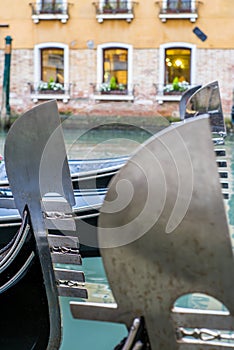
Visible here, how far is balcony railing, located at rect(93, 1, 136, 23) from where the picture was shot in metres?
6.84

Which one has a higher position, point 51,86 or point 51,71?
point 51,71

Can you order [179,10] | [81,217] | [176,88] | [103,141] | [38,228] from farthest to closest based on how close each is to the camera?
[176,88]
[179,10]
[103,141]
[81,217]
[38,228]

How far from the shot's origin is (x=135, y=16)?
22.6 feet

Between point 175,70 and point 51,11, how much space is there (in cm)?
144

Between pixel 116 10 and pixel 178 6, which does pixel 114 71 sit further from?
pixel 178 6

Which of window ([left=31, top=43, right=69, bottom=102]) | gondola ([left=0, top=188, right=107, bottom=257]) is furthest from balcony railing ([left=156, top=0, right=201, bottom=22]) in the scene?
gondola ([left=0, top=188, right=107, bottom=257])

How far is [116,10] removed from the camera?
6.85m

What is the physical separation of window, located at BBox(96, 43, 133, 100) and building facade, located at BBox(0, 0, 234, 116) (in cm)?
1

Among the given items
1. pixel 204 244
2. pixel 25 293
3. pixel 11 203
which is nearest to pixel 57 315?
pixel 25 293

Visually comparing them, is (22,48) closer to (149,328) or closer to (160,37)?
(160,37)

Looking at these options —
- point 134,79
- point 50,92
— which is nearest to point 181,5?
point 134,79

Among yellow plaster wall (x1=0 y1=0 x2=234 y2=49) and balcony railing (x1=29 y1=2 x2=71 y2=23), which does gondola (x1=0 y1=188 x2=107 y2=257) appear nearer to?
yellow plaster wall (x1=0 y1=0 x2=234 y2=49)

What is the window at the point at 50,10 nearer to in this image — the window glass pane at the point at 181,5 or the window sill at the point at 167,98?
the window glass pane at the point at 181,5

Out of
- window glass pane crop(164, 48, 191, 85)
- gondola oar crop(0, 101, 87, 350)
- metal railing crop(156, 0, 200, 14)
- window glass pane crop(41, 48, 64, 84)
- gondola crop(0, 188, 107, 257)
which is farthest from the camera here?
window glass pane crop(41, 48, 64, 84)
